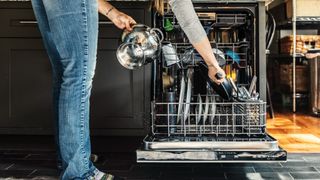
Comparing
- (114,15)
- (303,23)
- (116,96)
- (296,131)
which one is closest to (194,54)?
(114,15)

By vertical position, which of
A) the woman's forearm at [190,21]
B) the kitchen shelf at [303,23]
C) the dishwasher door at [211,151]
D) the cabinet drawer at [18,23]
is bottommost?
the dishwasher door at [211,151]

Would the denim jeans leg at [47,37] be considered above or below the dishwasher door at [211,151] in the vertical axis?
above

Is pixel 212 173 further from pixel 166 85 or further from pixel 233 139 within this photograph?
pixel 166 85

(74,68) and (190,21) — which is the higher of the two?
(190,21)

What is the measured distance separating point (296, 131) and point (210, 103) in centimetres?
139

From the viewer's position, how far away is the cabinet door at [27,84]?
2344mm

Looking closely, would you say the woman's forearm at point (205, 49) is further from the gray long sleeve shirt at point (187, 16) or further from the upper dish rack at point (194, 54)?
the upper dish rack at point (194, 54)

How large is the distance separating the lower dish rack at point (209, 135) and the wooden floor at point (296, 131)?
2.05ft

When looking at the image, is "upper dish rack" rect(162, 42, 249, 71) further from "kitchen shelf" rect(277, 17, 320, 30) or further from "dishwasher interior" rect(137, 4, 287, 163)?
"kitchen shelf" rect(277, 17, 320, 30)

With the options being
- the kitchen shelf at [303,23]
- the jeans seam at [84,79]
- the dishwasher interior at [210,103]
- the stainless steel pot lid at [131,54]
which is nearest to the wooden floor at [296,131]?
the dishwasher interior at [210,103]

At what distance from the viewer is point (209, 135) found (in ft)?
5.18

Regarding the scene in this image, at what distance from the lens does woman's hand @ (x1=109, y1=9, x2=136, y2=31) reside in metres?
1.54

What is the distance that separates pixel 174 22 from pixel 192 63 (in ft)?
0.66

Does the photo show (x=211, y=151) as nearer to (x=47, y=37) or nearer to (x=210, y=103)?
(x=210, y=103)
